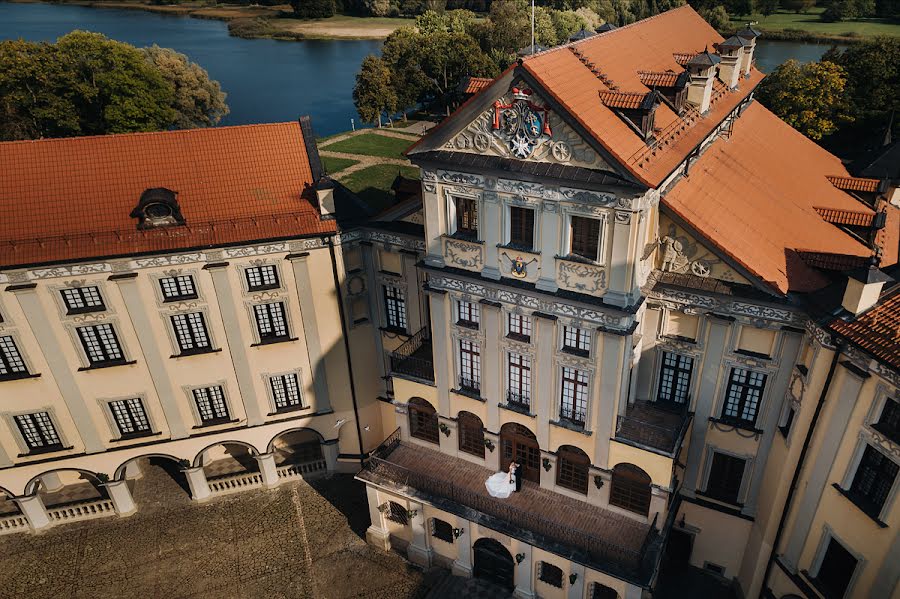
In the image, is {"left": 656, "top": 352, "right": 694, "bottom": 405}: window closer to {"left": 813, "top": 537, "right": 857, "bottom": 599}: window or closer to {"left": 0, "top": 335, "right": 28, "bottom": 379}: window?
{"left": 813, "top": 537, "right": 857, "bottom": 599}: window

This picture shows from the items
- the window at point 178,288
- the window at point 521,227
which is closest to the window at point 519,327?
the window at point 521,227

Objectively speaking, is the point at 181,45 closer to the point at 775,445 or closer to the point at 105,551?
the point at 105,551

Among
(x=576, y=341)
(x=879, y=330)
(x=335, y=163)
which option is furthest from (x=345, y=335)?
(x=335, y=163)

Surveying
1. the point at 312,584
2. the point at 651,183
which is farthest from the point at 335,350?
the point at 651,183

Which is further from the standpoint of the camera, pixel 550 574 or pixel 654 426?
pixel 550 574

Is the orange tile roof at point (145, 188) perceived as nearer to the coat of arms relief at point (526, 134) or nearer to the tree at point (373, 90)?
the coat of arms relief at point (526, 134)

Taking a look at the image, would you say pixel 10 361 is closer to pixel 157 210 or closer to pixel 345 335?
pixel 157 210

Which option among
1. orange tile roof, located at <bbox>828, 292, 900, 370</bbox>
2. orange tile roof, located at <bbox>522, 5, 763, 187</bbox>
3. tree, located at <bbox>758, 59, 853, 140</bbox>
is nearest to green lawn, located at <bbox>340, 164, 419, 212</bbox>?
orange tile roof, located at <bbox>522, 5, 763, 187</bbox>

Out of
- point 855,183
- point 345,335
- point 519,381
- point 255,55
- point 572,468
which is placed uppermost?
point 855,183

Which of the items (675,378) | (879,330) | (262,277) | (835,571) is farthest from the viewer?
(262,277)
